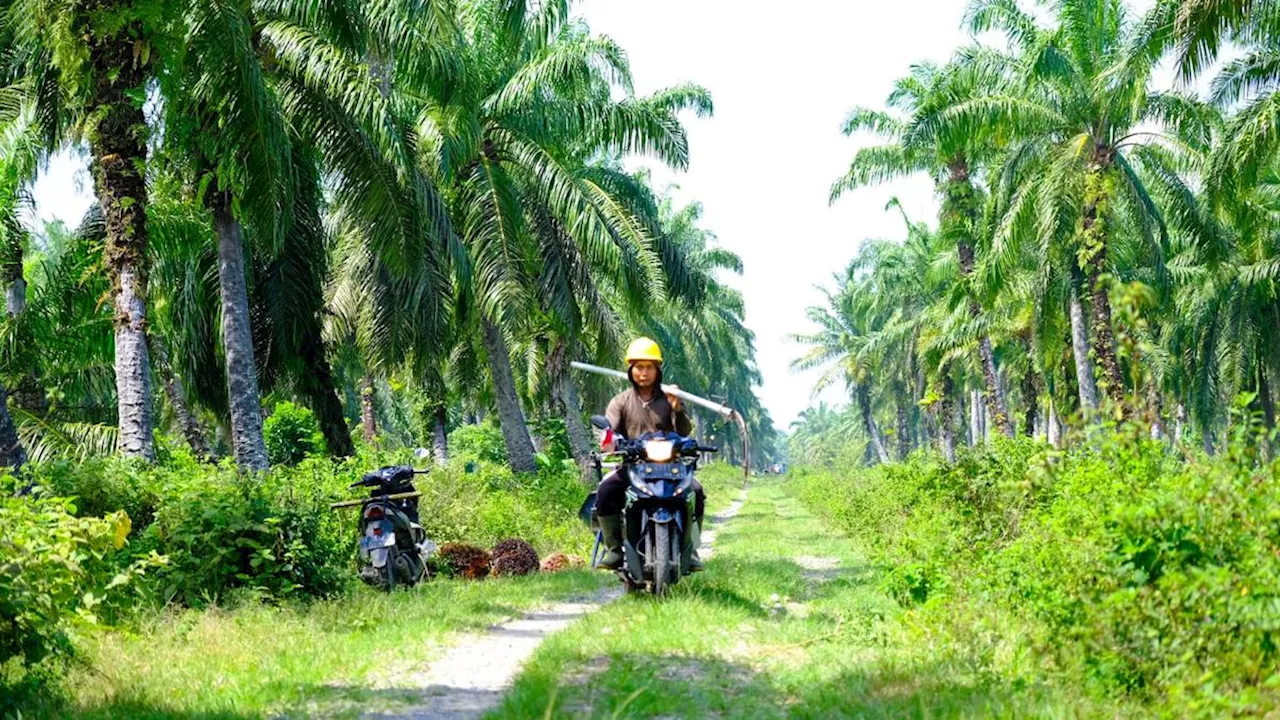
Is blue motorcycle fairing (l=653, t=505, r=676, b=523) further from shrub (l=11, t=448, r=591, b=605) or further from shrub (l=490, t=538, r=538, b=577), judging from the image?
shrub (l=490, t=538, r=538, b=577)

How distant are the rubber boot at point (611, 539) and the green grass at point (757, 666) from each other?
0.98 feet

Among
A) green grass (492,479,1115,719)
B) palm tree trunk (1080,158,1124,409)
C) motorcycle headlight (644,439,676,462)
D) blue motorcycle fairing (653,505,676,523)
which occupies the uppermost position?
palm tree trunk (1080,158,1124,409)

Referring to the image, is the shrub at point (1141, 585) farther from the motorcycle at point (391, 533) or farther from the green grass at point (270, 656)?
the motorcycle at point (391, 533)

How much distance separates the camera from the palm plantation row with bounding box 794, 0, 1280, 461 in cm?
1552

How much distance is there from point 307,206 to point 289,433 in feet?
19.7

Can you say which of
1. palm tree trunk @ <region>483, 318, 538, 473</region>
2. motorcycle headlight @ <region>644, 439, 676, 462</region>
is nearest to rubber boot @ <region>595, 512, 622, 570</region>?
motorcycle headlight @ <region>644, 439, 676, 462</region>

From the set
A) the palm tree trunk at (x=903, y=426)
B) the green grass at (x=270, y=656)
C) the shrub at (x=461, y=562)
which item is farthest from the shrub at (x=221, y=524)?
the palm tree trunk at (x=903, y=426)

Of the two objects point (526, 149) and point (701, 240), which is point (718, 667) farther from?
point (701, 240)

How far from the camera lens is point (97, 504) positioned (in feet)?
31.9

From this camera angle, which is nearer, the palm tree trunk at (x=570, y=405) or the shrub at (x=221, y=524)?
the shrub at (x=221, y=524)

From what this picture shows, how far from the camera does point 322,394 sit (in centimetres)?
1873

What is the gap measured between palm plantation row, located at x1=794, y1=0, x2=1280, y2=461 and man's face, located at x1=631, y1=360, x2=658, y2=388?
→ 2.90 metres

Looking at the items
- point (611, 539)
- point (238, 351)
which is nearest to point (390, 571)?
point (611, 539)

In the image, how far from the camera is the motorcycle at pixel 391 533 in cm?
1027
